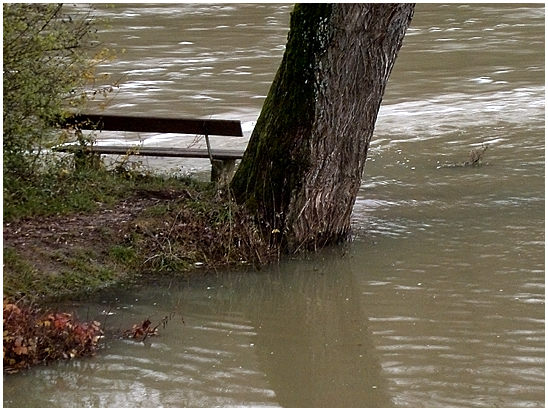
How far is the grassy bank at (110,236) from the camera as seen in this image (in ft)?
29.9

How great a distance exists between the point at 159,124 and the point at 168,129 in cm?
11

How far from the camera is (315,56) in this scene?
9805mm

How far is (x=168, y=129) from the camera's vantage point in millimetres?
11234

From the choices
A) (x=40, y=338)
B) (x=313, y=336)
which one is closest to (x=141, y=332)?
(x=40, y=338)

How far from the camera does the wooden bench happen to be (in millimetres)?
11023

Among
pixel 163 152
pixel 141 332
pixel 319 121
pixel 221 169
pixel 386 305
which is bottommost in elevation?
pixel 386 305

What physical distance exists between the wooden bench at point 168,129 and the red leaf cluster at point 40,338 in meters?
3.55

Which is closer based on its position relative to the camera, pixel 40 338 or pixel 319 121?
pixel 40 338

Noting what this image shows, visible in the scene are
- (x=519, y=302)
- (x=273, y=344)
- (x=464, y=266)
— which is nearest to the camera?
(x=273, y=344)

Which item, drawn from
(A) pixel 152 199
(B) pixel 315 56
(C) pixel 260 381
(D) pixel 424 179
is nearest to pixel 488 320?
(C) pixel 260 381

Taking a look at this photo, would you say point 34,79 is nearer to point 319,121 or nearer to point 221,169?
point 221,169

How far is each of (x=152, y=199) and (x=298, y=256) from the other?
1668mm

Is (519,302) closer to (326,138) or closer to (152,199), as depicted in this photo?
(326,138)

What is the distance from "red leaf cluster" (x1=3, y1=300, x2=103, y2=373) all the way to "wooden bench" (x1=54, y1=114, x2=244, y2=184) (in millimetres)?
3545
